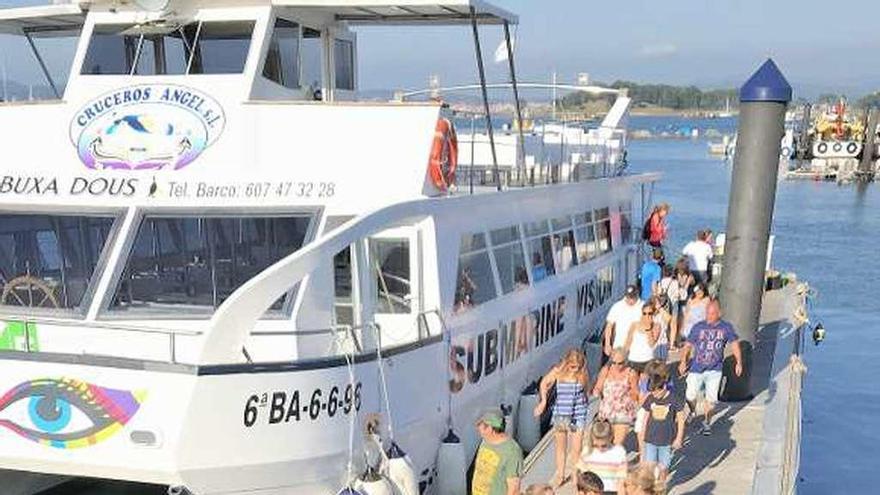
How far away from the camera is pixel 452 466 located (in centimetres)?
848

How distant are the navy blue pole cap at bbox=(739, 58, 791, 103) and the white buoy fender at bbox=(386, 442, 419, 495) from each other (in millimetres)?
6102

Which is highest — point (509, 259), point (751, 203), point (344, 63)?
point (344, 63)

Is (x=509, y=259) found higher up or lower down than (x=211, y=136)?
lower down

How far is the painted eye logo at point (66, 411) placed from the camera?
636cm

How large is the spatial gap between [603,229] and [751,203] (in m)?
3.88

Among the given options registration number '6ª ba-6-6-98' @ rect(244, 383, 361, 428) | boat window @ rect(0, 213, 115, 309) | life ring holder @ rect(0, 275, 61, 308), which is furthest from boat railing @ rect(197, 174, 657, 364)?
boat window @ rect(0, 213, 115, 309)

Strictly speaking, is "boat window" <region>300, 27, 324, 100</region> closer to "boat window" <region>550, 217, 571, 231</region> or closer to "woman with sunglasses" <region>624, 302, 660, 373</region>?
"boat window" <region>550, 217, 571, 231</region>

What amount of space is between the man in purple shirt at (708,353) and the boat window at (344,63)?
4.59m

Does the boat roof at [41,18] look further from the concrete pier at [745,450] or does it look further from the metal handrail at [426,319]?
the concrete pier at [745,450]

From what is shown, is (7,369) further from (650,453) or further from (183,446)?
(650,453)

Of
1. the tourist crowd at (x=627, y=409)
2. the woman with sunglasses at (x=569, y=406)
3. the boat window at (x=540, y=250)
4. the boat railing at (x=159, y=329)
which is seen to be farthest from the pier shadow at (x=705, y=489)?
the boat railing at (x=159, y=329)

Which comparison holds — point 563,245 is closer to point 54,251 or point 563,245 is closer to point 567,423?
point 567,423

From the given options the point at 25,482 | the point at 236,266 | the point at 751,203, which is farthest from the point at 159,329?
the point at 751,203

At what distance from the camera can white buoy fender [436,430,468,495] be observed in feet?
27.7
